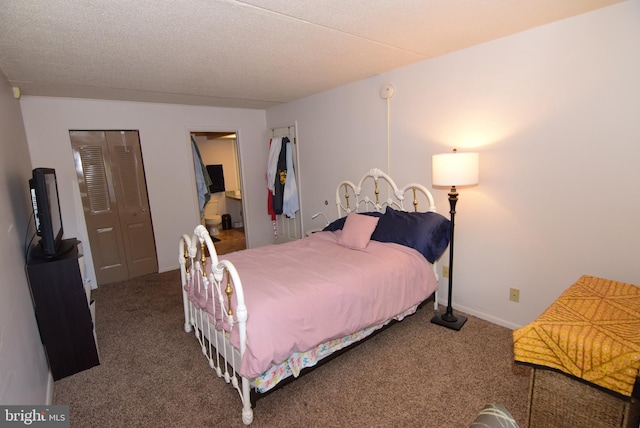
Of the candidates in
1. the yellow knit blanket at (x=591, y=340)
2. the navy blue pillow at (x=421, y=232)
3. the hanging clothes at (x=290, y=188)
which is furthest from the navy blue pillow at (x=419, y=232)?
the hanging clothes at (x=290, y=188)

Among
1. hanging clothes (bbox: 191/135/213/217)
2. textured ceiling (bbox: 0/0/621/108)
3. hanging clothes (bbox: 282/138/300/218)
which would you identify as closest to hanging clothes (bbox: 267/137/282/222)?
hanging clothes (bbox: 282/138/300/218)

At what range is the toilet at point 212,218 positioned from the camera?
21.7 feet

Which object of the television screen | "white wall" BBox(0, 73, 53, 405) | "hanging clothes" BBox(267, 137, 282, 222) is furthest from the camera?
the television screen

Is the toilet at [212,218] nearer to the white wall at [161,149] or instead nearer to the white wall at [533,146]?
the white wall at [161,149]

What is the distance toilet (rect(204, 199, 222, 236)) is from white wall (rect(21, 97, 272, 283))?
5.19 feet

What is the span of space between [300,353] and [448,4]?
2292 mm

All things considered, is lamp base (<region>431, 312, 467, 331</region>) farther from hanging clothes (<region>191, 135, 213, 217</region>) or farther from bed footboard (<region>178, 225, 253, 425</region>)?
hanging clothes (<region>191, 135, 213, 217</region>)

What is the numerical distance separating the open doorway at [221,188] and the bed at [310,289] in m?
3.81

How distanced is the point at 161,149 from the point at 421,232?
3.60 m

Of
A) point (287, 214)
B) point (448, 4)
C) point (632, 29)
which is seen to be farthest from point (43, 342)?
point (632, 29)

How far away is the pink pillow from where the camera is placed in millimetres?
3053

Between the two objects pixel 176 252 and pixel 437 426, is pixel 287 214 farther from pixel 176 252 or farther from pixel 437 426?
pixel 437 426

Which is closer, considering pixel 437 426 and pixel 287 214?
pixel 437 426

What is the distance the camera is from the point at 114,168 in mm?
4160
